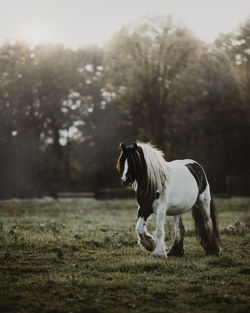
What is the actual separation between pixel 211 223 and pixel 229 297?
3.87 metres

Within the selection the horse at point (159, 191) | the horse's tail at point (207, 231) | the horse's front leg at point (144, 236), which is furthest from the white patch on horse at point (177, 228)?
the horse's front leg at point (144, 236)

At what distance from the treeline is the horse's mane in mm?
25625

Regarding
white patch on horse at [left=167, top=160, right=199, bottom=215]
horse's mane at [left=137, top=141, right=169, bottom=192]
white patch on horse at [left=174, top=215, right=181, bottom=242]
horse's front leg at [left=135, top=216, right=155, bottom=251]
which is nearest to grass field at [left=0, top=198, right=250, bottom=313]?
horse's front leg at [left=135, top=216, right=155, bottom=251]

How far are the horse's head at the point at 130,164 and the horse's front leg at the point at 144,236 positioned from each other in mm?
748

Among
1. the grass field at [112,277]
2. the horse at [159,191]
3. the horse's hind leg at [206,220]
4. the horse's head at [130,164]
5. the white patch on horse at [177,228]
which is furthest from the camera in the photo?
the horse's hind leg at [206,220]

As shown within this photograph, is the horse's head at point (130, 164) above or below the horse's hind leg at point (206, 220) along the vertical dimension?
above

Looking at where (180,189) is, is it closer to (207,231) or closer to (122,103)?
(207,231)

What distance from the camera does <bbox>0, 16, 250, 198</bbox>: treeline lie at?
34.8 meters

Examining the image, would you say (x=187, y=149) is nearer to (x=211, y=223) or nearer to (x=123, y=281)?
(x=211, y=223)

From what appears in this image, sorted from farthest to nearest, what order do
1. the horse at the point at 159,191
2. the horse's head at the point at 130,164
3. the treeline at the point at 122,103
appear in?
the treeline at the point at 122,103 < the horse at the point at 159,191 < the horse's head at the point at 130,164

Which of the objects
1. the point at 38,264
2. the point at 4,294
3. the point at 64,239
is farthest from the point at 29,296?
the point at 64,239

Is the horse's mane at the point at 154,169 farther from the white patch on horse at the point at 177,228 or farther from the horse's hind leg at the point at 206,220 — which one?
the horse's hind leg at the point at 206,220

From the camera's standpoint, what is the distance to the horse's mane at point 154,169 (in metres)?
8.14

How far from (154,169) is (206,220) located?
197 cm
